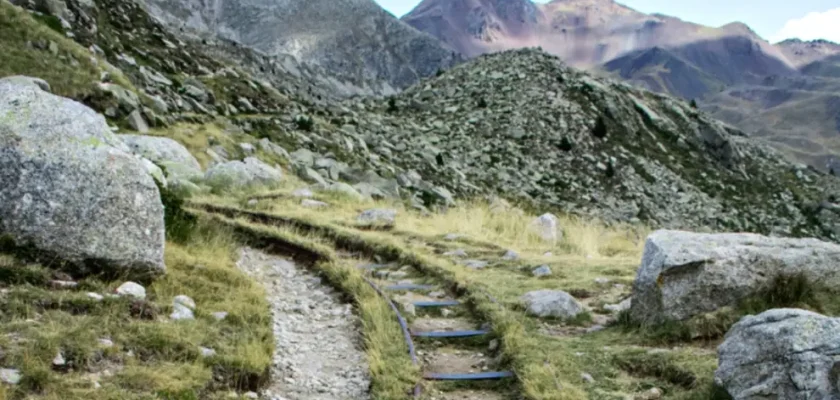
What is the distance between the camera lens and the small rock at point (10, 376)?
4649 mm

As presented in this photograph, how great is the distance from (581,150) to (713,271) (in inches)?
1364

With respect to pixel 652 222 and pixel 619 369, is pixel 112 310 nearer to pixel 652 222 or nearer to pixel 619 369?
pixel 619 369

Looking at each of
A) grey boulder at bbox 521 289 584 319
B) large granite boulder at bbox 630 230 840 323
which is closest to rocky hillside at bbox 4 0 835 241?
grey boulder at bbox 521 289 584 319

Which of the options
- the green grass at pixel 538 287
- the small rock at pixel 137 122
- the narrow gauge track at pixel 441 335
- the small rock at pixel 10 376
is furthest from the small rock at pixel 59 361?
the small rock at pixel 137 122

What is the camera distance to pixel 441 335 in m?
7.64

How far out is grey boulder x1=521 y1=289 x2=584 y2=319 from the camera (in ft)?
27.7

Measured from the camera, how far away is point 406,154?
33.8 metres

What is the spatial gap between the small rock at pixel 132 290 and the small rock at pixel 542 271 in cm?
641

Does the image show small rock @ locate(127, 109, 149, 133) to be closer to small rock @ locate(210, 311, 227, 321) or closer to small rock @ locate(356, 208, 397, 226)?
small rock @ locate(356, 208, 397, 226)

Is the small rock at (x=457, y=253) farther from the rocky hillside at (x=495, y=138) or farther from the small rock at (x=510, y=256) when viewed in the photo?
the rocky hillside at (x=495, y=138)

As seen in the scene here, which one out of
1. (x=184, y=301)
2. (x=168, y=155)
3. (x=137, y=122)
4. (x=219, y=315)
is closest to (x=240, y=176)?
(x=168, y=155)

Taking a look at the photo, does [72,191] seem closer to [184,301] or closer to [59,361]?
[184,301]

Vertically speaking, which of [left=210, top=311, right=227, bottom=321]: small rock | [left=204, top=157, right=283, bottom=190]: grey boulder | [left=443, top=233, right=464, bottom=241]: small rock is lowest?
[left=204, top=157, right=283, bottom=190]: grey boulder

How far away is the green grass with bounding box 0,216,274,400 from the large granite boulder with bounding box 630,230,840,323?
4520mm
